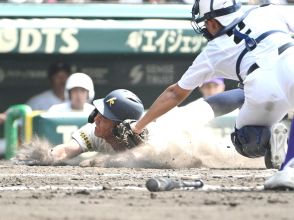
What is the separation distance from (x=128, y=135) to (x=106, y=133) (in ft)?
0.88

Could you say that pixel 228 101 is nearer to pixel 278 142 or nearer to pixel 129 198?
pixel 278 142

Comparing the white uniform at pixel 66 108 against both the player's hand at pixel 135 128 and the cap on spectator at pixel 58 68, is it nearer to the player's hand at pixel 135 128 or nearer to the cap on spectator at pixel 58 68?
the cap on spectator at pixel 58 68

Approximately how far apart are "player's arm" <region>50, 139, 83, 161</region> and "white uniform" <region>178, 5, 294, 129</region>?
1895mm

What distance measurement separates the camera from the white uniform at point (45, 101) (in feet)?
39.7

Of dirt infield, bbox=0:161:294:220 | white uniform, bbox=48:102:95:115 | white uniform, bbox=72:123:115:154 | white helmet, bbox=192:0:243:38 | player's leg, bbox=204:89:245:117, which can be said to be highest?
white uniform, bbox=48:102:95:115

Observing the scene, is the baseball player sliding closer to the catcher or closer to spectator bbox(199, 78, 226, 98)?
the catcher

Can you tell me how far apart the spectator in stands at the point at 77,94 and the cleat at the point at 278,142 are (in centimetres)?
363

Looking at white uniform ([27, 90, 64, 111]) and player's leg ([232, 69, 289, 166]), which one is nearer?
player's leg ([232, 69, 289, 166])

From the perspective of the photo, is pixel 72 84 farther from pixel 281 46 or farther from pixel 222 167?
pixel 281 46

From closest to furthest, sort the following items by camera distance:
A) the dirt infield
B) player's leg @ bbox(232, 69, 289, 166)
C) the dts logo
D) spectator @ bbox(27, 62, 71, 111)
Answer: the dirt infield < player's leg @ bbox(232, 69, 289, 166) < the dts logo < spectator @ bbox(27, 62, 71, 111)

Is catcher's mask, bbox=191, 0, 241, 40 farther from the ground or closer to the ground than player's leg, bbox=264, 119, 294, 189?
farther from the ground

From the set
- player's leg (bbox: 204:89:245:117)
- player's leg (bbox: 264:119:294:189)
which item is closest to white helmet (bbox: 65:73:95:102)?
player's leg (bbox: 204:89:245:117)

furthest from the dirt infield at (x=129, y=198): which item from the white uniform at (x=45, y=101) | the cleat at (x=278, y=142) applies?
the white uniform at (x=45, y=101)

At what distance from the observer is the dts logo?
37.8ft
